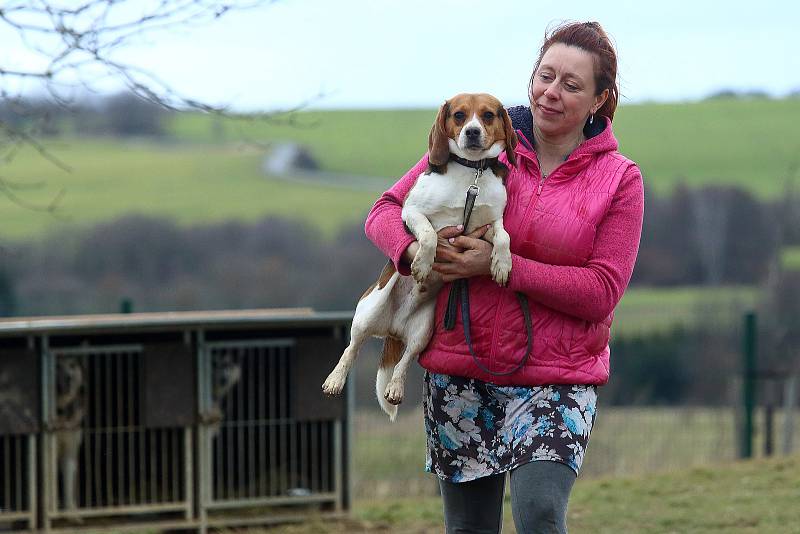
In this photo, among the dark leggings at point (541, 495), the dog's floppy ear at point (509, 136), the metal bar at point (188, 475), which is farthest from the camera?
the metal bar at point (188, 475)

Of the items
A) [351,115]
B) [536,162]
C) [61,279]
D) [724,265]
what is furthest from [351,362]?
[351,115]

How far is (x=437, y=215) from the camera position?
11.7 ft

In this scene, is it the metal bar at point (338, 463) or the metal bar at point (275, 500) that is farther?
the metal bar at point (338, 463)

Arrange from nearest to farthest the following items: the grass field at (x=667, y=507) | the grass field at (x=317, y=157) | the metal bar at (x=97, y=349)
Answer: the metal bar at (x=97, y=349) < the grass field at (x=667, y=507) < the grass field at (x=317, y=157)

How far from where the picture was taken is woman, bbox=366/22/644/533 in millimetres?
3258

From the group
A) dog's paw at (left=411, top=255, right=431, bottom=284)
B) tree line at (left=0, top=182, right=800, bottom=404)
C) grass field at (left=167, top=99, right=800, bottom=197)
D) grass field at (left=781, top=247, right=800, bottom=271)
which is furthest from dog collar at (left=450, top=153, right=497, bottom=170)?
grass field at (left=781, top=247, right=800, bottom=271)

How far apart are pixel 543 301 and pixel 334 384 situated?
2.57ft

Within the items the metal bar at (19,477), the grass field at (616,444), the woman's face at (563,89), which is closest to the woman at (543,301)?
the woman's face at (563,89)

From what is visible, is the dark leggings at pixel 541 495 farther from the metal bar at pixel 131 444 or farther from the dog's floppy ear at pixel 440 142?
the metal bar at pixel 131 444

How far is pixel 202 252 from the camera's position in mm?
37344

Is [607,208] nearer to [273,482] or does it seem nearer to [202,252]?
[273,482]

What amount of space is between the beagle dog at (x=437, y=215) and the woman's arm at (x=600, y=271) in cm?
8

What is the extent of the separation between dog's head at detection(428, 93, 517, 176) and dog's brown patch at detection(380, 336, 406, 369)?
0.58 m

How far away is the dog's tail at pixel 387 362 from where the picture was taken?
3.78m
